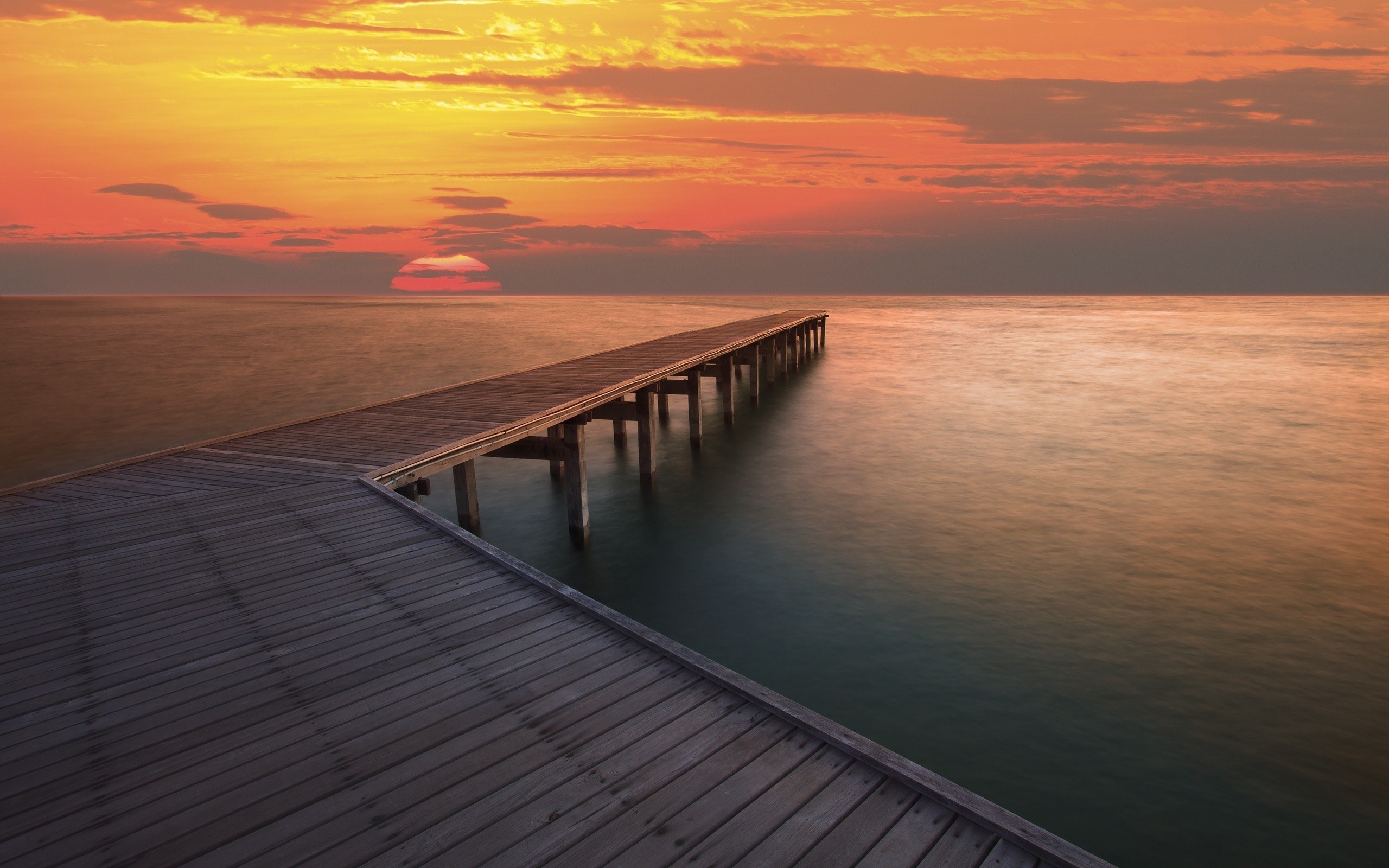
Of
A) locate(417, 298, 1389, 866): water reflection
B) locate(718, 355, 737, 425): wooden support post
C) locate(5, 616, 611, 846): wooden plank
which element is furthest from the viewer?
locate(718, 355, 737, 425): wooden support post

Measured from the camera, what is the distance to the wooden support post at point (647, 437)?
35.4ft

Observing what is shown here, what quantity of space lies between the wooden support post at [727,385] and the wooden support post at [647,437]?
4799 millimetres

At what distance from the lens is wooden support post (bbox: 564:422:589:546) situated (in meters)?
8.84

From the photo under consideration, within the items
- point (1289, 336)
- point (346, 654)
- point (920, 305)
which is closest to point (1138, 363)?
point (1289, 336)

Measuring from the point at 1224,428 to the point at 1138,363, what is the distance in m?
14.2

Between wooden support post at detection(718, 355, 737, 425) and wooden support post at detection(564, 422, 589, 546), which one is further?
wooden support post at detection(718, 355, 737, 425)

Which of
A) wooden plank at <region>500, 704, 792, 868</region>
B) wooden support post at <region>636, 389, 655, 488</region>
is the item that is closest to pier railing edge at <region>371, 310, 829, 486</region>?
wooden support post at <region>636, 389, 655, 488</region>

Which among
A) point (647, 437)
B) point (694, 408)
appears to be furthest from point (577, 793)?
point (694, 408)

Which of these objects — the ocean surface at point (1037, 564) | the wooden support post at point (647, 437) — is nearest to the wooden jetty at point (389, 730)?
the ocean surface at point (1037, 564)

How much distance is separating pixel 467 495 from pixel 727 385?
8017 mm

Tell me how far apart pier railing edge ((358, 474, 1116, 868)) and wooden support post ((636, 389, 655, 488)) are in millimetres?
6814

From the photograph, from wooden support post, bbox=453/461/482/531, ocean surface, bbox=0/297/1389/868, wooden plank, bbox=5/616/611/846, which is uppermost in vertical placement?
wooden plank, bbox=5/616/611/846

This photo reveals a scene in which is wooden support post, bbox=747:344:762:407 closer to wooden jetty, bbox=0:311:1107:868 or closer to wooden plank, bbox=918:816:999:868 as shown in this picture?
wooden jetty, bbox=0:311:1107:868

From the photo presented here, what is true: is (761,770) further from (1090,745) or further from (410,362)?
(410,362)
